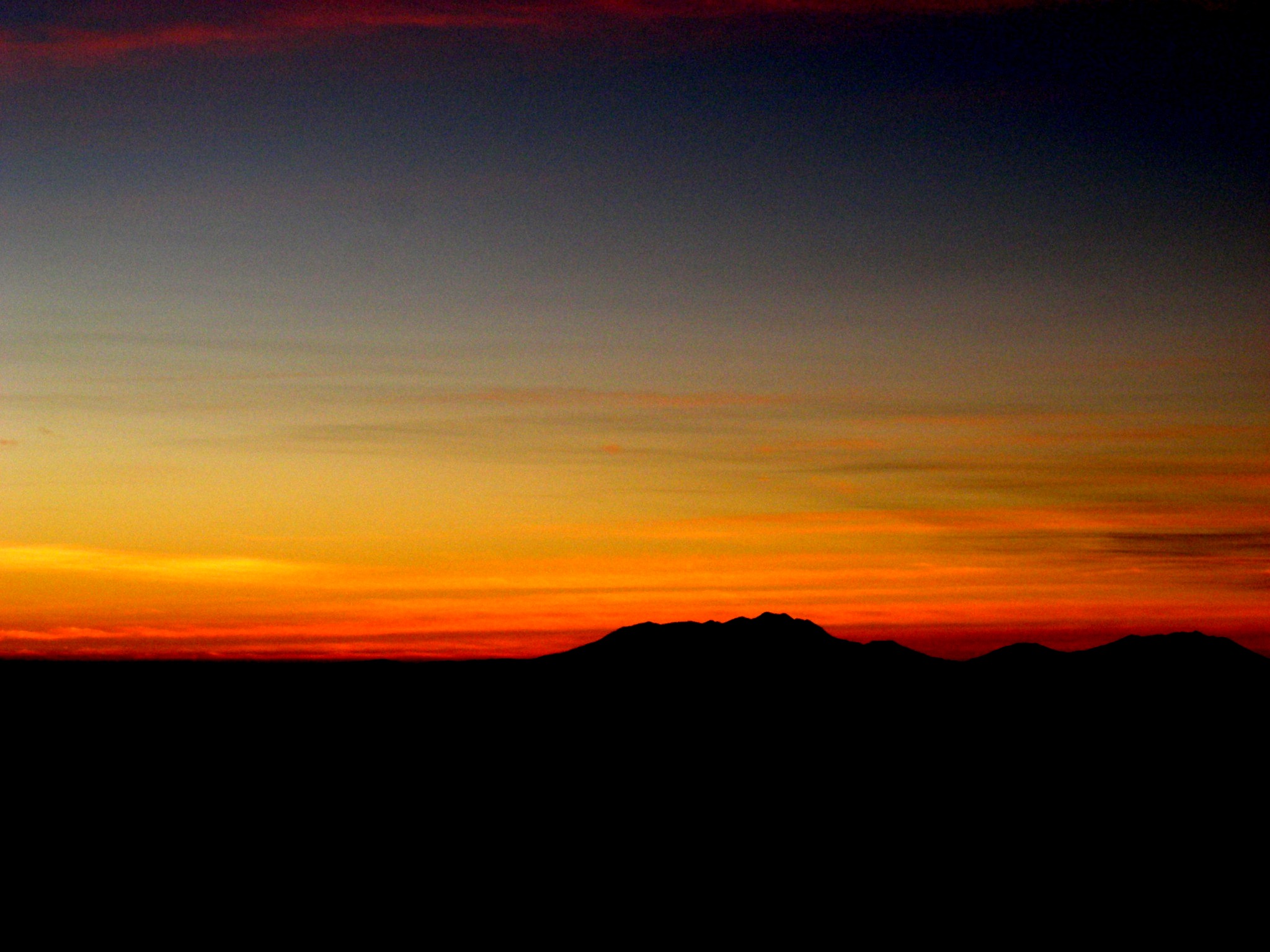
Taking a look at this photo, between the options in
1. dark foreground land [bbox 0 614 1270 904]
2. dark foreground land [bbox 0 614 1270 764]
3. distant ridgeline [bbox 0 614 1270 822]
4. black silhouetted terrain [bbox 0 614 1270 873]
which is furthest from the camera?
dark foreground land [bbox 0 614 1270 764]

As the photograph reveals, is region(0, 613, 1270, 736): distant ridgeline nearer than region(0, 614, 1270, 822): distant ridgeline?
No

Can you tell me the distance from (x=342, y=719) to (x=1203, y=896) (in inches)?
2608

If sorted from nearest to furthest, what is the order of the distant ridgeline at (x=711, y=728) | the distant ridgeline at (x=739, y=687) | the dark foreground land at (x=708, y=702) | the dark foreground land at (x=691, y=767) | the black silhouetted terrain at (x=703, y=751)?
the dark foreground land at (x=691, y=767) < the black silhouetted terrain at (x=703, y=751) < the distant ridgeline at (x=711, y=728) < the dark foreground land at (x=708, y=702) < the distant ridgeline at (x=739, y=687)

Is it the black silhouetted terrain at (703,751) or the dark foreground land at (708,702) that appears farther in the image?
the dark foreground land at (708,702)

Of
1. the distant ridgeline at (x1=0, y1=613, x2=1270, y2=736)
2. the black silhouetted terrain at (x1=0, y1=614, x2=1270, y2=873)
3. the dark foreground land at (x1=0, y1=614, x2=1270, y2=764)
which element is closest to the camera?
the black silhouetted terrain at (x1=0, y1=614, x2=1270, y2=873)

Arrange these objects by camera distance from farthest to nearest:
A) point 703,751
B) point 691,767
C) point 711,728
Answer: point 711,728 < point 703,751 < point 691,767

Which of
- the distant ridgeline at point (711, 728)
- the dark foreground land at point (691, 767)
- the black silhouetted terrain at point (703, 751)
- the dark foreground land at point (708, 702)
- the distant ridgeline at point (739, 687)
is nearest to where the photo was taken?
the dark foreground land at point (691, 767)

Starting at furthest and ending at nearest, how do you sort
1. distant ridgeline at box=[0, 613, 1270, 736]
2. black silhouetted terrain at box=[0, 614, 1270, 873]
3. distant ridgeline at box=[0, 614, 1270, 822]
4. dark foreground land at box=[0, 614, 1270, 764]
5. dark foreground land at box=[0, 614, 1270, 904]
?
distant ridgeline at box=[0, 613, 1270, 736] → dark foreground land at box=[0, 614, 1270, 764] → distant ridgeline at box=[0, 614, 1270, 822] → black silhouetted terrain at box=[0, 614, 1270, 873] → dark foreground land at box=[0, 614, 1270, 904]

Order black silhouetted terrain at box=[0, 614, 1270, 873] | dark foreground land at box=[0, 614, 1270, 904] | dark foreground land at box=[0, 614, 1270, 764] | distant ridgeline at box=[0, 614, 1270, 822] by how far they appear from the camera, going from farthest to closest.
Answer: dark foreground land at box=[0, 614, 1270, 764], distant ridgeline at box=[0, 614, 1270, 822], black silhouetted terrain at box=[0, 614, 1270, 873], dark foreground land at box=[0, 614, 1270, 904]

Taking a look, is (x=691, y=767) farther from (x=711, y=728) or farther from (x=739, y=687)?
(x=739, y=687)

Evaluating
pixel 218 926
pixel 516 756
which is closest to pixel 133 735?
pixel 516 756

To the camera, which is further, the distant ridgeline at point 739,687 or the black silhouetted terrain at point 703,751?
the distant ridgeline at point 739,687

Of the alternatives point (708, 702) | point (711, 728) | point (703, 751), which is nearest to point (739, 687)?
point (708, 702)

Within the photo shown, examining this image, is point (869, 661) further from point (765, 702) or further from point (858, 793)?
point (858, 793)
